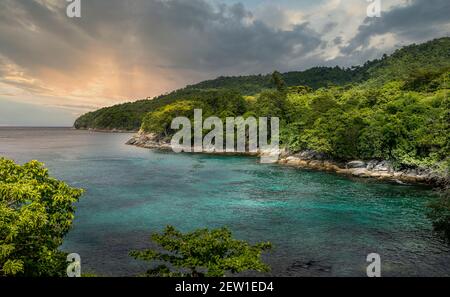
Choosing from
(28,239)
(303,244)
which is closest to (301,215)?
(303,244)

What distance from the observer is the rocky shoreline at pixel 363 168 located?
51.2m

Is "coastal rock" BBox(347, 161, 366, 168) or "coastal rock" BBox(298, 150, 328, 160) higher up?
"coastal rock" BBox(298, 150, 328, 160)

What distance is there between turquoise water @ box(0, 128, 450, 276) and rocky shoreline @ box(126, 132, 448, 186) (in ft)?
13.7

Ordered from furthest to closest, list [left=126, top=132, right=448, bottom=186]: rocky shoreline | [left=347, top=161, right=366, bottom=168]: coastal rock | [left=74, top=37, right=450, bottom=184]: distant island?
[left=347, top=161, right=366, bottom=168]: coastal rock < [left=74, top=37, right=450, bottom=184]: distant island < [left=126, top=132, right=448, bottom=186]: rocky shoreline

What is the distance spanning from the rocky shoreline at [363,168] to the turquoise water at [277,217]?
13.7 feet

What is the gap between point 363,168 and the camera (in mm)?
59188

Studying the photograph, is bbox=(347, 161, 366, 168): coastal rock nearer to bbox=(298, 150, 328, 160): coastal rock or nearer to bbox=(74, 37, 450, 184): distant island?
bbox=(74, 37, 450, 184): distant island

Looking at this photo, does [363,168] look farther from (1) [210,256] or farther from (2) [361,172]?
(1) [210,256]

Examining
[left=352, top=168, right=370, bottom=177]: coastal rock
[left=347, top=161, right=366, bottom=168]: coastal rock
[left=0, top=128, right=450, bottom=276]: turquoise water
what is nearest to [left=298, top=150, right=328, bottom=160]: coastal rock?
[left=347, top=161, right=366, bottom=168]: coastal rock

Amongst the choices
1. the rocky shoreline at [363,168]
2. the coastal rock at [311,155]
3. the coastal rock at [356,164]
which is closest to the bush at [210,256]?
the rocky shoreline at [363,168]

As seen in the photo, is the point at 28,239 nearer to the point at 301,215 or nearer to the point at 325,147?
the point at 301,215

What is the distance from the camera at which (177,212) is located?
122 ft

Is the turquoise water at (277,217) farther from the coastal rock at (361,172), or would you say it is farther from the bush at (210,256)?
the bush at (210,256)

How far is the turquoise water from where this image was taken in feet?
79.8
